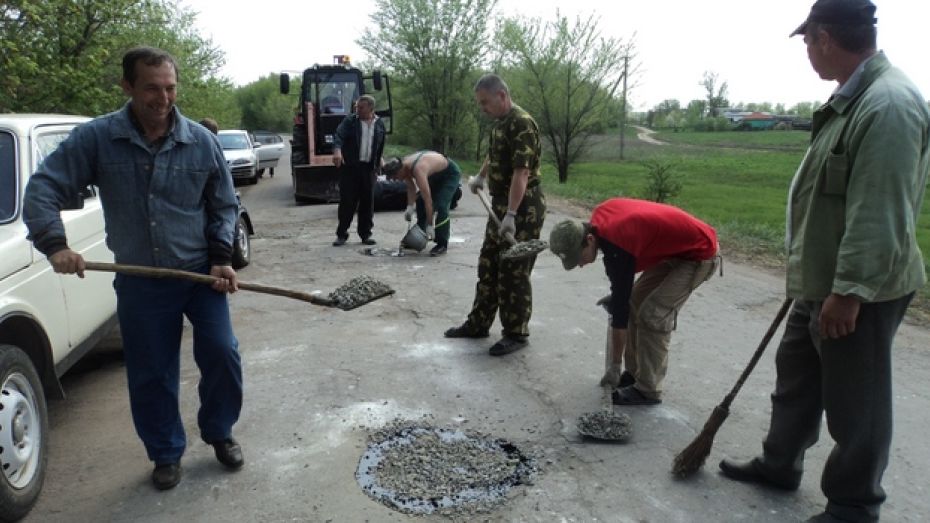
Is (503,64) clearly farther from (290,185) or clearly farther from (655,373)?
(655,373)

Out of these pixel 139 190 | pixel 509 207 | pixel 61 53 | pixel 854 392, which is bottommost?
pixel 854 392

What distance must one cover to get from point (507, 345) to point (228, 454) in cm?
224

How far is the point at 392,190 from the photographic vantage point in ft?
41.2

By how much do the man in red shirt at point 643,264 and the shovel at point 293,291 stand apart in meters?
1.10

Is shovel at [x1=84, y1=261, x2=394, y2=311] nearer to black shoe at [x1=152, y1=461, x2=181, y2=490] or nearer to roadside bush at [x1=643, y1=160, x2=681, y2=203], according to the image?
black shoe at [x1=152, y1=461, x2=181, y2=490]

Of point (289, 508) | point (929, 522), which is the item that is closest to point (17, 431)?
point (289, 508)

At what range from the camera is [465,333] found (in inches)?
212

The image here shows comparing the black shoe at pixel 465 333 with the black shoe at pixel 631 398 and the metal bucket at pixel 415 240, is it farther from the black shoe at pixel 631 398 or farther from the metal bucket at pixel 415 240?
the metal bucket at pixel 415 240

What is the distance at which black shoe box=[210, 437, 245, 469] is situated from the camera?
334 centimetres

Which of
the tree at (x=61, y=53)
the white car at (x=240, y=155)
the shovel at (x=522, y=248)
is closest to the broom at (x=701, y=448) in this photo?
the shovel at (x=522, y=248)

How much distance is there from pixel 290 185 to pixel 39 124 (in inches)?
592

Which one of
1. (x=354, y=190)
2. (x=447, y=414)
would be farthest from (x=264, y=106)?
(x=447, y=414)

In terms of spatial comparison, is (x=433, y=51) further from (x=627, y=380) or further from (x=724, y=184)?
(x=627, y=380)

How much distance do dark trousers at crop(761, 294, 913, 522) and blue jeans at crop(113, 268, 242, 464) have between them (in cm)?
261
